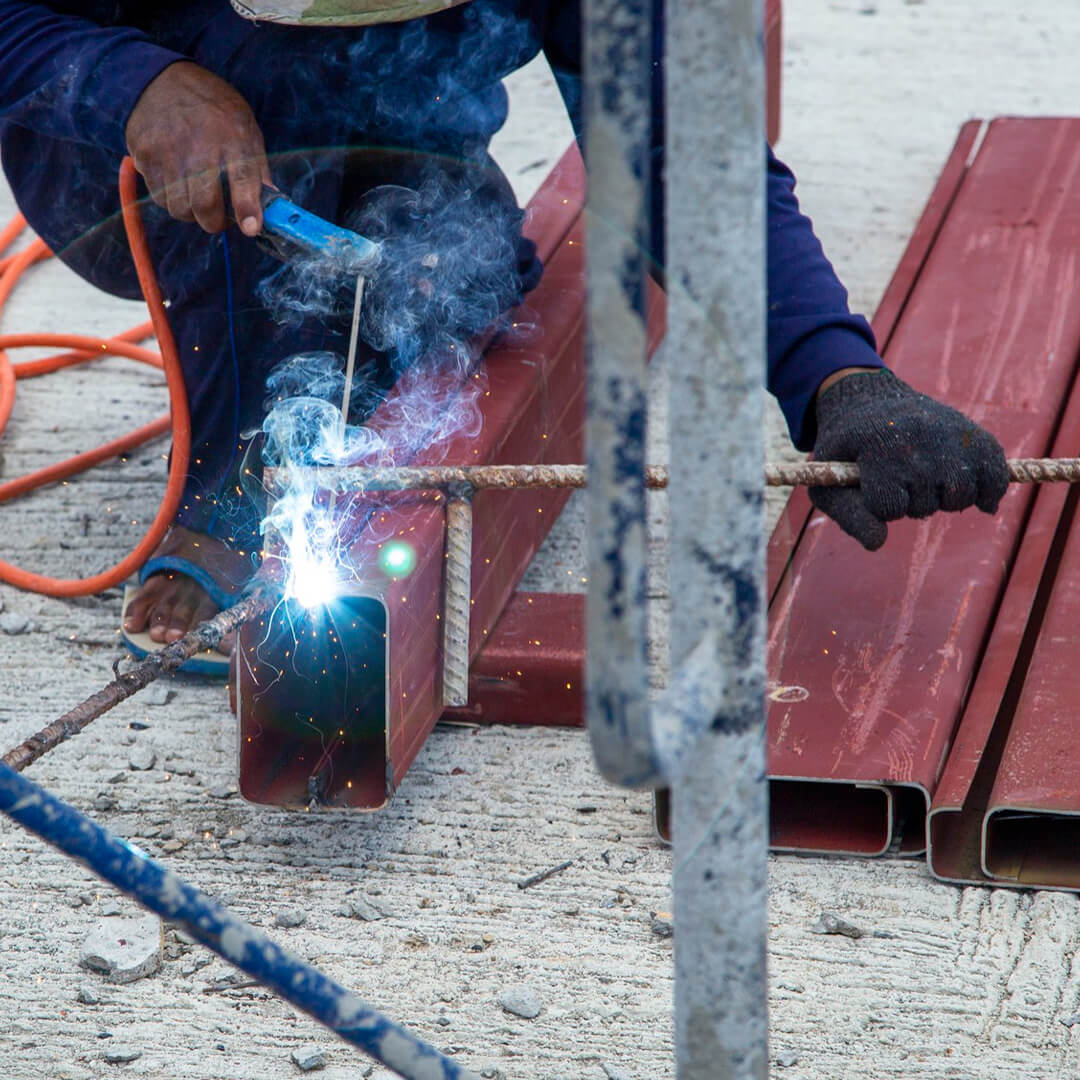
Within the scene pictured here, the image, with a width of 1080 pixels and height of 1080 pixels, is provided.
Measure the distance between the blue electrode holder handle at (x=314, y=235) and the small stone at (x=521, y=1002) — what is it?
3.47 feet

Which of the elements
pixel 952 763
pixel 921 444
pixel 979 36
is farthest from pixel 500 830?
pixel 979 36

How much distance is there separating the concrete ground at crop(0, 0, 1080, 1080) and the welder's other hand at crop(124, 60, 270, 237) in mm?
838

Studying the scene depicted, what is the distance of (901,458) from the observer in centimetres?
222

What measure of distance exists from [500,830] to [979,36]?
157 inches

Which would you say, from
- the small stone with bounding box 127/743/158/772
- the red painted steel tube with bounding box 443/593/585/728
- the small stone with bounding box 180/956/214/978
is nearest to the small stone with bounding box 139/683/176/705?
the small stone with bounding box 127/743/158/772

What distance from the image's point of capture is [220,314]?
277 centimetres

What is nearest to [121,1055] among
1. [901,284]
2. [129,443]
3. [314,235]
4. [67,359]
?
[314,235]

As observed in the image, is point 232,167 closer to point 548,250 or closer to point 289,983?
point 548,250

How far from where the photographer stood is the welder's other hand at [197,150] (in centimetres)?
233

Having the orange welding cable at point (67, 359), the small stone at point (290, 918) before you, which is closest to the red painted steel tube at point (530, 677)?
the small stone at point (290, 918)

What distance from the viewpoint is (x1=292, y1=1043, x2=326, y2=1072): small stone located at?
1872 millimetres

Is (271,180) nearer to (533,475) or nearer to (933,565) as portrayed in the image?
(533,475)

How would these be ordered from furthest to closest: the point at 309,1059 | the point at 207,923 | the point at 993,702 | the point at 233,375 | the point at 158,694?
the point at 233,375 < the point at 158,694 < the point at 993,702 < the point at 309,1059 < the point at 207,923

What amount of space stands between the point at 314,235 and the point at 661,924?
1.10 m
